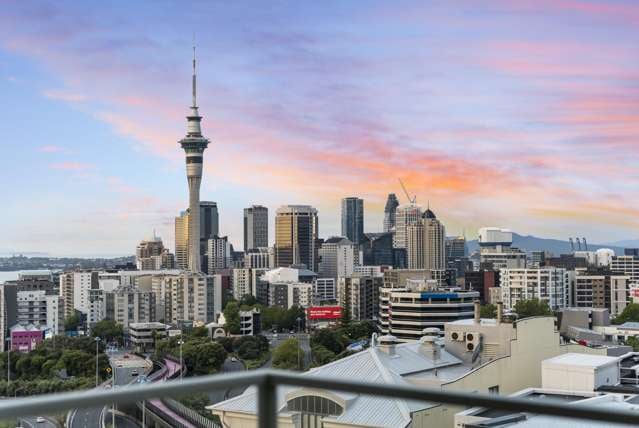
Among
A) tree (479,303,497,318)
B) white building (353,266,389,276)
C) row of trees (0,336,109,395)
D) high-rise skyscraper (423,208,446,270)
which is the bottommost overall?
row of trees (0,336,109,395)

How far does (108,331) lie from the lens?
30438mm

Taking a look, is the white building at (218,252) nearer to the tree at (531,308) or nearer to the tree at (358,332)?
the tree at (531,308)

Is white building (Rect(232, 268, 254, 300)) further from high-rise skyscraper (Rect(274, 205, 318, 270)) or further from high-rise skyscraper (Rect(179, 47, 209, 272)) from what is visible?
high-rise skyscraper (Rect(274, 205, 318, 270))

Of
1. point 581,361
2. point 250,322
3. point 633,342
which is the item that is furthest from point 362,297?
point 581,361

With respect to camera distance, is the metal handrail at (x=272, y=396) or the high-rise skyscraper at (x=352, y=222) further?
the high-rise skyscraper at (x=352, y=222)

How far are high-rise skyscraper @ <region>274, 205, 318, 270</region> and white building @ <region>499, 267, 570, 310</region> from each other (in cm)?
3499

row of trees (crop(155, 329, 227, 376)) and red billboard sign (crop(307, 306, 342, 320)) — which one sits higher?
red billboard sign (crop(307, 306, 342, 320))

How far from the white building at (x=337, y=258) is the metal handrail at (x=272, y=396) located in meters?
66.8

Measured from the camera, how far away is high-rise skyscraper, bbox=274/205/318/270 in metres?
72.3

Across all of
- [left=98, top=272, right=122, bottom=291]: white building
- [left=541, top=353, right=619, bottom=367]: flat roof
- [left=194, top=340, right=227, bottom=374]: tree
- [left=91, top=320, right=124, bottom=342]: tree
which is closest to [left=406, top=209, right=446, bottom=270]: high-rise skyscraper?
[left=98, top=272, right=122, bottom=291]: white building

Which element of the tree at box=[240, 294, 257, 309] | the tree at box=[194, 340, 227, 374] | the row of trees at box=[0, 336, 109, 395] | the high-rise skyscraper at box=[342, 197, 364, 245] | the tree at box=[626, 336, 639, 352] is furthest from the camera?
the high-rise skyscraper at box=[342, 197, 364, 245]

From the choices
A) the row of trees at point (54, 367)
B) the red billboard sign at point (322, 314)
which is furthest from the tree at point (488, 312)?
the row of trees at point (54, 367)

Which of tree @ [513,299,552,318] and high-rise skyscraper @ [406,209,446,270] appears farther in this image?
high-rise skyscraper @ [406,209,446,270]

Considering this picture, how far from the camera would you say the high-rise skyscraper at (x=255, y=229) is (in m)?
82.5
